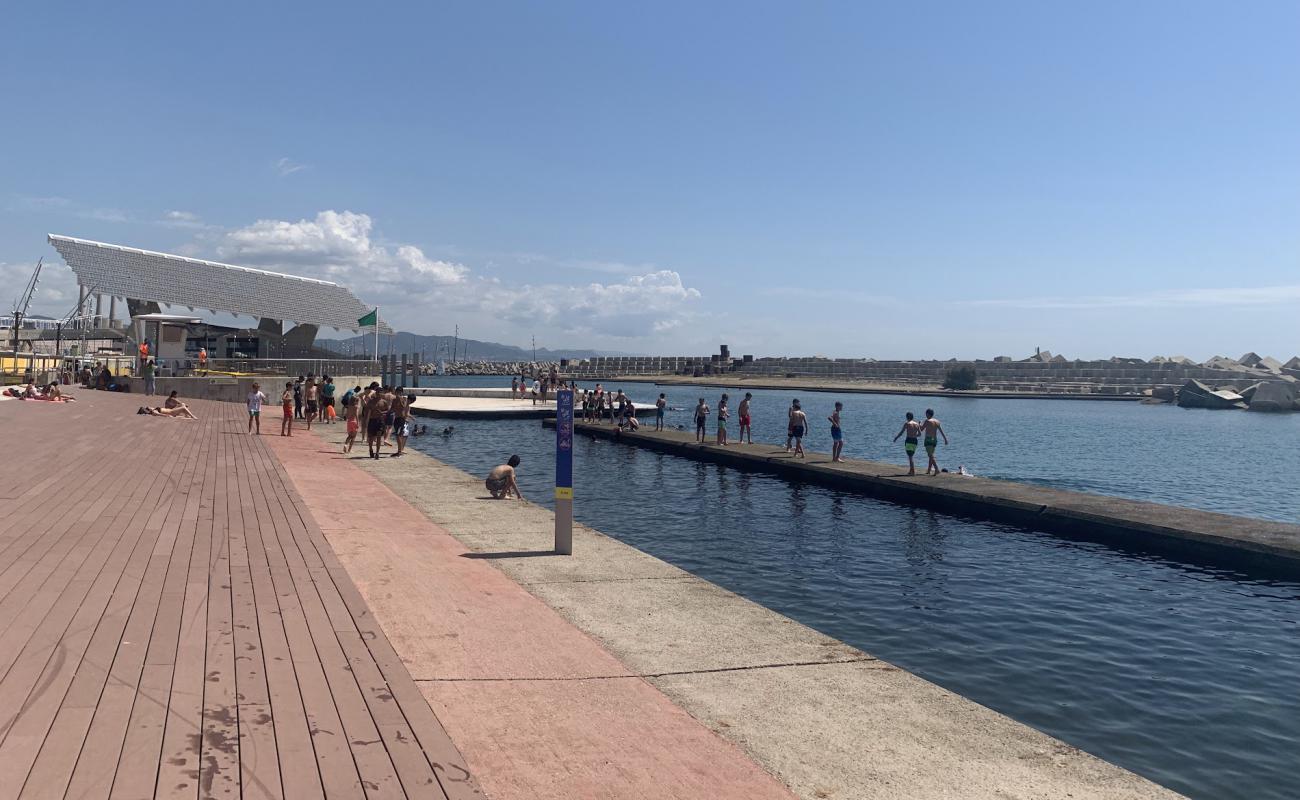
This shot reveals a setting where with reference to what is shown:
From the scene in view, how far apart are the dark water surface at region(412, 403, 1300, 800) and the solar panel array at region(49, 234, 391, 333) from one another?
5856cm

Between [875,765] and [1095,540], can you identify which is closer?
[875,765]

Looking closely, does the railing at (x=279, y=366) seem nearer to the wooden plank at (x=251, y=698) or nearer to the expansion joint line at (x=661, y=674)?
the wooden plank at (x=251, y=698)

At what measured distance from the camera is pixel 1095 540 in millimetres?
15297

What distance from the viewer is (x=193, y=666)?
5.54m

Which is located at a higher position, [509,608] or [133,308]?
[133,308]

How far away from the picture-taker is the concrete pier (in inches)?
529

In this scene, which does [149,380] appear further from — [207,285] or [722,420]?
[207,285]

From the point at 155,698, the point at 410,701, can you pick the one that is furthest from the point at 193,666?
the point at 410,701

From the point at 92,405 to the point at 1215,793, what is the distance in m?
31.9

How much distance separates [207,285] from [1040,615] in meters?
72.2

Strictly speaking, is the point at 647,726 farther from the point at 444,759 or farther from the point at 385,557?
the point at 385,557

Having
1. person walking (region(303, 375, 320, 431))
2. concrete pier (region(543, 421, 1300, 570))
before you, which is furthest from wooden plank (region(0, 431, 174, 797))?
person walking (region(303, 375, 320, 431))

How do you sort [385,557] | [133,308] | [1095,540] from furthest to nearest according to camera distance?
[133,308], [1095,540], [385,557]

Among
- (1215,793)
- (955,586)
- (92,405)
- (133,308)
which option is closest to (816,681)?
(1215,793)
